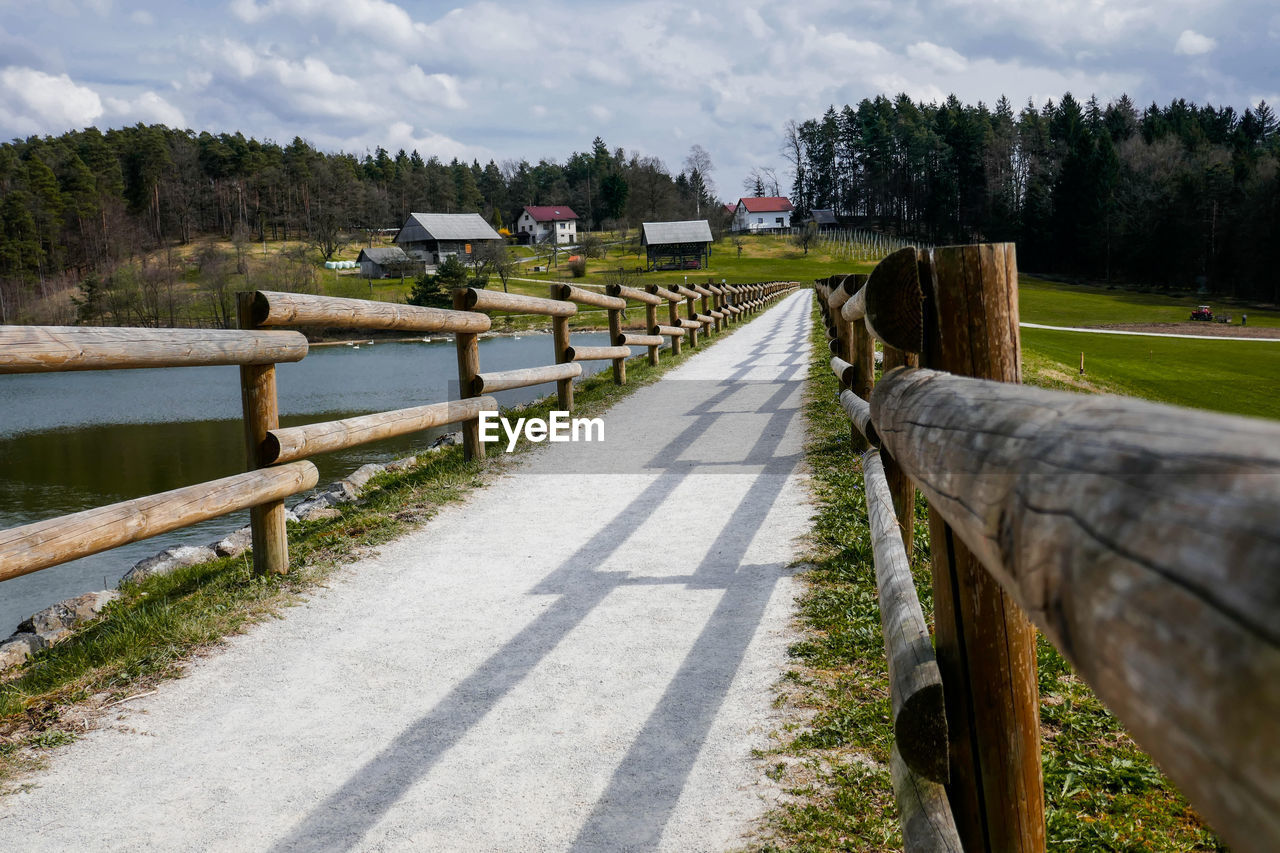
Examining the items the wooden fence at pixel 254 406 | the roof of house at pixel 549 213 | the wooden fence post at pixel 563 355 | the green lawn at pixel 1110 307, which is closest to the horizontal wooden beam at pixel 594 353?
the wooden fence post at pixel 563 355

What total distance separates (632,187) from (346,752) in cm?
11539

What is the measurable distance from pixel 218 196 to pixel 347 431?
10730 cm

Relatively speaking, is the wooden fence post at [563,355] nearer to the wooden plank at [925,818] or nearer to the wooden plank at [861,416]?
the wooden plank at [861,416]

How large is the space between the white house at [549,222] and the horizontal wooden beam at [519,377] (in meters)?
115

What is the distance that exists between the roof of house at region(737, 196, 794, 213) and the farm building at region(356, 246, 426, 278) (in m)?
55.1

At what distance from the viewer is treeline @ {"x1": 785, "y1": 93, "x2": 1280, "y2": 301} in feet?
205

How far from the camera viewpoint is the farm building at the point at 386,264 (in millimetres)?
85125

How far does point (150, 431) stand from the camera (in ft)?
62.3

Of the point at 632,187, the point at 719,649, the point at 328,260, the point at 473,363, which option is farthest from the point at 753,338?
the point at 632,187

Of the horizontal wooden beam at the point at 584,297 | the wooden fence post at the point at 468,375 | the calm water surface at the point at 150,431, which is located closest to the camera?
the wooden fence post at the point at 468,375

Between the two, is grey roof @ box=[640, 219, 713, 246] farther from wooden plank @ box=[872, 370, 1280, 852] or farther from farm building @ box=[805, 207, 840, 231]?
wooden plank @ box=[872, 370, 1280, 852]

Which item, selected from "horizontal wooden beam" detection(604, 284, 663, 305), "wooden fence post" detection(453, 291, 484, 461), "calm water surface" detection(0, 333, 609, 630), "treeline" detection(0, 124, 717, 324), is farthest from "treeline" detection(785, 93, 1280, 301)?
"wooden fence post" detection(453, 291, 484, 461)

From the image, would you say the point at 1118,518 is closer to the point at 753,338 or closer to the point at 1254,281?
the point at 753,338

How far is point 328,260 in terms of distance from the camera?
299 feet
